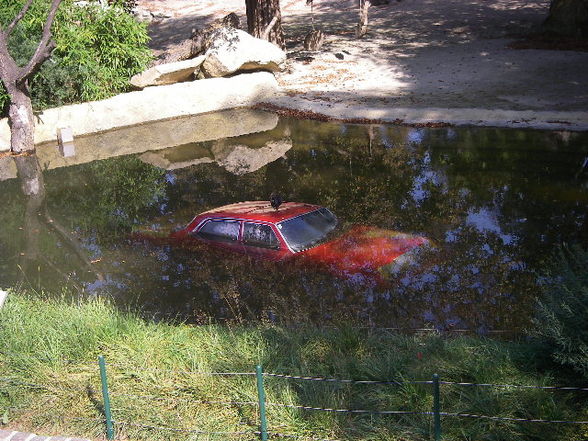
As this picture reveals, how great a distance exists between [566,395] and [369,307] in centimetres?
382

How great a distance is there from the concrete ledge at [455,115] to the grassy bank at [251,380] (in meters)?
11.3

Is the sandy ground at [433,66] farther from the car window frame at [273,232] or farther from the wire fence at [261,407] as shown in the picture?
the wire fence at [261,407]

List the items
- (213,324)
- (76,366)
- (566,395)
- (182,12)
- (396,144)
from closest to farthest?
(566,395), (76,366), (213,324), (396,144), (182,12)

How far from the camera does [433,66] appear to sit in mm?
25938

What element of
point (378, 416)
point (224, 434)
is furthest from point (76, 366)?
point (378, 416)

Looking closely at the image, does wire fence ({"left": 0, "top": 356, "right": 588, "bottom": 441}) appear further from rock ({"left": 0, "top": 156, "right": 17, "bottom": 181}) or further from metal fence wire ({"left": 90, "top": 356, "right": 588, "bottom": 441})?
rock ({"left": 0, "top": 156, "right": 17, "bottom": 181})

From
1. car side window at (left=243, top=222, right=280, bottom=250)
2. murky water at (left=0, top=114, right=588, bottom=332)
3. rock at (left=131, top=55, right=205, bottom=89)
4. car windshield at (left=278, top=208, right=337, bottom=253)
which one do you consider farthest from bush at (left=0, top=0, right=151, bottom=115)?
car windshield at (left=278, top=208, right=337, bottom=253)

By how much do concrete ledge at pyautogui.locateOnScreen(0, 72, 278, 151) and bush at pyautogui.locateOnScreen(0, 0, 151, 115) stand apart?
61 centimetres

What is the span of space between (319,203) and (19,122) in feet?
33.7

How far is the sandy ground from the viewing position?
20.3m

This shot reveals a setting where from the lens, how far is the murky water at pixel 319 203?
414 inches

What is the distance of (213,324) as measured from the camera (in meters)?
10.1

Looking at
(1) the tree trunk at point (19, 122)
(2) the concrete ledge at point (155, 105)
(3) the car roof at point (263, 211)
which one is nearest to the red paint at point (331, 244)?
(3) the car roof at point (263, 211)

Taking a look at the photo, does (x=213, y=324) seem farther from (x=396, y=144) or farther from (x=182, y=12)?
(x=182, y=12)
